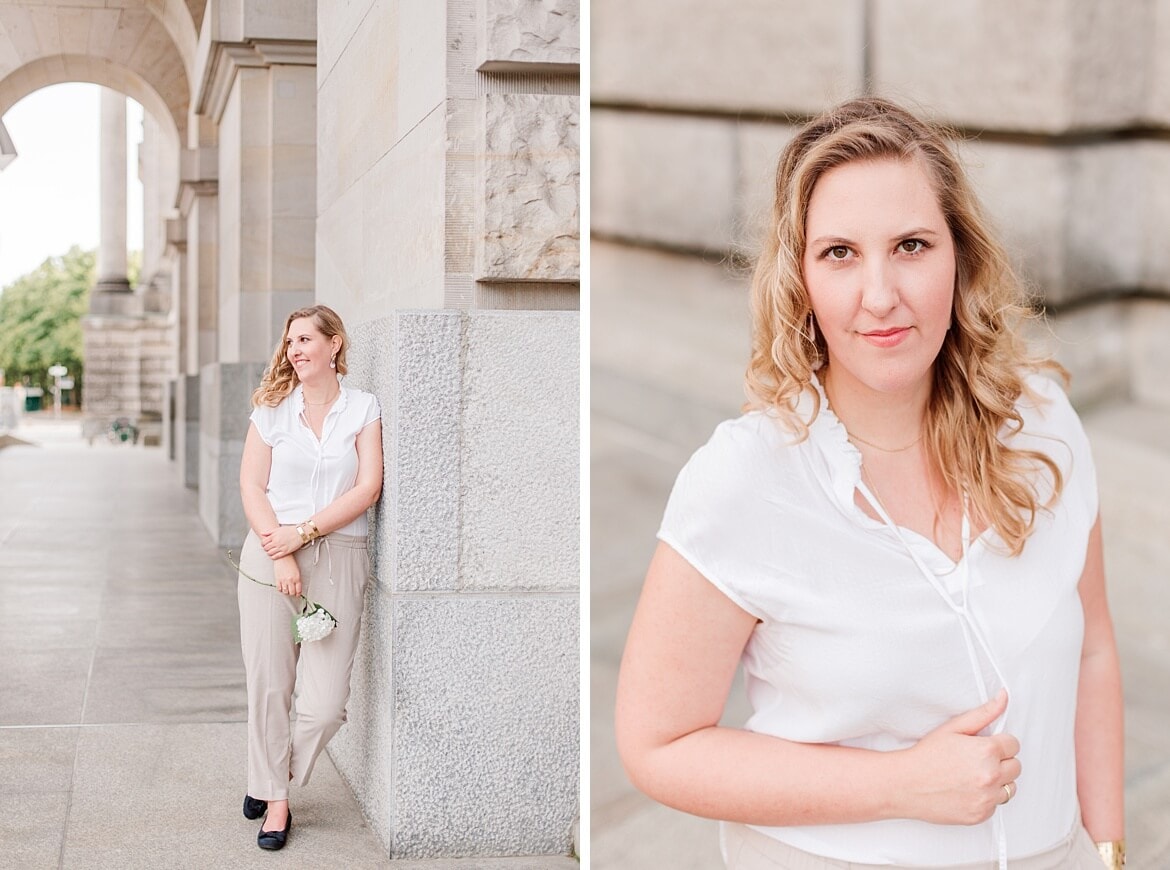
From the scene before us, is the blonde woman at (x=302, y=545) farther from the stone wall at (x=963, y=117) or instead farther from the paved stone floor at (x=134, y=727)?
the stone wall at (x=963, y=117)

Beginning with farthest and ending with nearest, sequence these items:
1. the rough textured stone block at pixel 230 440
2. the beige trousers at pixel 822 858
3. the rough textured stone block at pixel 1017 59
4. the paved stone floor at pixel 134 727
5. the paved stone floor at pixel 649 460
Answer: the rough textured stone block at pixel 230 440
the paved stone floor at pixel 134 727
the rough textured stone block at pixel 1017 59
the paved stone floor at pixel 649 460
the beige trousers at pixel 822 858

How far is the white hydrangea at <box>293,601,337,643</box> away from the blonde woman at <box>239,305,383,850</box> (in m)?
0.08

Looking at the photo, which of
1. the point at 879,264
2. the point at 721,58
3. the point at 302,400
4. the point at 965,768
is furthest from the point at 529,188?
the point at 965,768

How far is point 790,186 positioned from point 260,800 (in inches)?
132

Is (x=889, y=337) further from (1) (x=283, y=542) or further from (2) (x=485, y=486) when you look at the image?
(1) (x=283, y=542)

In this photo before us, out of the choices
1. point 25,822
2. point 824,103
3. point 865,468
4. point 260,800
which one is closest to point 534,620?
point 260,800

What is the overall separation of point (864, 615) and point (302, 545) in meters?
2.90

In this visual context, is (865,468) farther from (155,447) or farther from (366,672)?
(155,447)

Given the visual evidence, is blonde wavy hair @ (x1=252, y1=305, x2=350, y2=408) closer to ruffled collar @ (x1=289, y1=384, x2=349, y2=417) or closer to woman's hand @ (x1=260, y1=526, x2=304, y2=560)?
ruffled collar @ (x1=289, y1=384, x2=349, y2=417)

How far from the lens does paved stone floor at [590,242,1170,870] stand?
7.98ft

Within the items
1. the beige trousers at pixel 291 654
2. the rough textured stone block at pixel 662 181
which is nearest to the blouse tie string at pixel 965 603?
the rough textured stone block at pixel 662 181

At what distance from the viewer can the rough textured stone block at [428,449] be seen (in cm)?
408

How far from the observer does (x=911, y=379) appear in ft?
5.62

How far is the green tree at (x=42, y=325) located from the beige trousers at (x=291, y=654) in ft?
252
